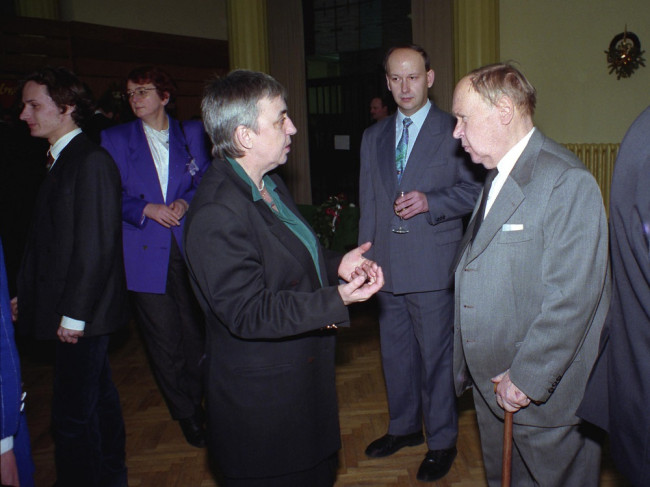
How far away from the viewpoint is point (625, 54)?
6.71 m

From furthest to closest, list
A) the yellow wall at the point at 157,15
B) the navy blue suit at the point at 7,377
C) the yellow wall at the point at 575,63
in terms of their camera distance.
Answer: the yellow wall at the point at 157,15, the yellow wall at the point at 575,63, the navy blue suit at the point at 7,377

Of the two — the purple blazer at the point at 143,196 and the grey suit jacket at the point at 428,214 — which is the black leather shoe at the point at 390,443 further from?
the purple blazer at the point at 143,196

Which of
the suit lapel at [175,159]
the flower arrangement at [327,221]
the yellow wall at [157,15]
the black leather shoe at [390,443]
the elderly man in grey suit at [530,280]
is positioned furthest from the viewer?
the yellow wall at [157,15]

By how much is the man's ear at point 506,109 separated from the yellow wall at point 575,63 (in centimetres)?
586

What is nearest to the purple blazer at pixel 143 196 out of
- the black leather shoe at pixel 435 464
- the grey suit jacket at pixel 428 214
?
the grey suit jacket at pixel 428 214

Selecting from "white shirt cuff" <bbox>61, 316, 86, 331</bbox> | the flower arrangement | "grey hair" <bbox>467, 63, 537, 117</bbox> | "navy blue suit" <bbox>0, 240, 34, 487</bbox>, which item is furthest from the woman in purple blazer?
"grey hair" <bbox>467, 63, 537, 117</bbox>

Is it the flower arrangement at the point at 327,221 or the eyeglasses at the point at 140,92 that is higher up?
the eyeglasses at the point at 140,92

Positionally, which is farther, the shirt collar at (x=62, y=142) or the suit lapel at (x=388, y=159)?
the suit lapel at (x=388, y=159)

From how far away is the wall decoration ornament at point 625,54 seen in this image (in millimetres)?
6672

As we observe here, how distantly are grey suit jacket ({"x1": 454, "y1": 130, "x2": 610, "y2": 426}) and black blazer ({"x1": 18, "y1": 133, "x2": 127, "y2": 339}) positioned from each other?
1.49m

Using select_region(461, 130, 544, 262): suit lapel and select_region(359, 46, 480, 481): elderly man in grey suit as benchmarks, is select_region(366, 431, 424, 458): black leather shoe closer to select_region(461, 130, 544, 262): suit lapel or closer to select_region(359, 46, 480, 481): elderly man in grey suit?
select_region(359, 46, 480, 481): elderly man in grey suit

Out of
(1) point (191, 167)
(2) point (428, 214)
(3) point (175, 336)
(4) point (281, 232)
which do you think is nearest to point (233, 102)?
(4) point (281, 232)

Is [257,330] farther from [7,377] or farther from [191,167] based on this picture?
[191,167]

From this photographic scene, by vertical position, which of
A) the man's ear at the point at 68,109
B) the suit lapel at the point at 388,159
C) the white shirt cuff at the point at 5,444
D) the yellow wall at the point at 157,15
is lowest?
the white shirt cuff at the point at 5,444
